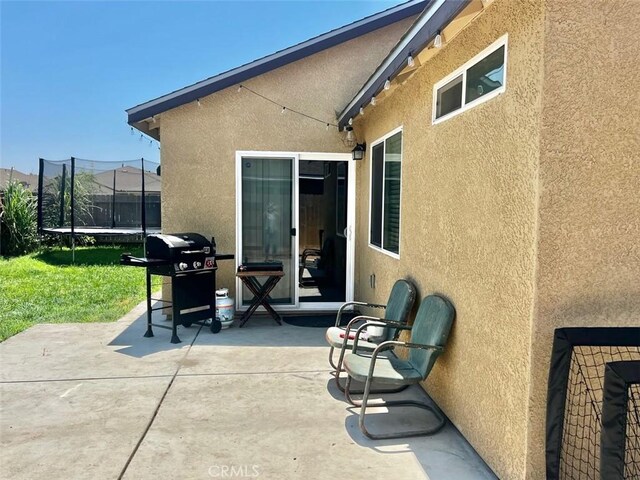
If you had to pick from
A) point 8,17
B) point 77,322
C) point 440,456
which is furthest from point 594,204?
point 8,17

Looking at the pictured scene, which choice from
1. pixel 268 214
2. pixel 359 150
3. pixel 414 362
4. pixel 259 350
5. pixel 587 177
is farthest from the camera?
pixel 268 214

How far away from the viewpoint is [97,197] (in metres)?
14.6

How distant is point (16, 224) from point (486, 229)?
15.2 m

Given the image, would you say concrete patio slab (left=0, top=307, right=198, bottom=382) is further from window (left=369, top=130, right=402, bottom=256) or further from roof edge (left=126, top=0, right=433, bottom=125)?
roof edge (left=126, top=0, right=433, bottom=125)

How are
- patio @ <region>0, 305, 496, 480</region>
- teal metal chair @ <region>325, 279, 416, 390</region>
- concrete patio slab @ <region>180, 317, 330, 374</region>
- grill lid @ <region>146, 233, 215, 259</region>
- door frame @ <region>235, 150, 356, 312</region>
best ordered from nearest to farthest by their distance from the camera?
1. patio @ <region>0, 305, 496, 480</region>
2. teal metal chair @ <region>325, 279, 416, 390</region>
3. concrete patio slab @ <region>180, 317, 330, 374</region>
4. grill lid @ <region>146, 233, 215, 259</region>
5. door frame @ <region>235, 150, 356, 312</region>

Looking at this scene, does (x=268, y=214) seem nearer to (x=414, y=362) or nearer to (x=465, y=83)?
(x=414, y=362)

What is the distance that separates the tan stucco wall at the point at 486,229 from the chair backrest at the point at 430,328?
0.08m

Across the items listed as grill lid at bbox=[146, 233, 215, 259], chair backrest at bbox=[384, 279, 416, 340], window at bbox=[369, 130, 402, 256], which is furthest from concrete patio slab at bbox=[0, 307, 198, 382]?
window at bbox=[369, 130, 402, 256]

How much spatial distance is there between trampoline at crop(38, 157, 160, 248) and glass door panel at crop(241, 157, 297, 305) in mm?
8435

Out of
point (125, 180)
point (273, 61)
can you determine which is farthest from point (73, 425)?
point (125, 180)

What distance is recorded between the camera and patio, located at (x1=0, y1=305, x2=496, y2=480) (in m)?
2.72

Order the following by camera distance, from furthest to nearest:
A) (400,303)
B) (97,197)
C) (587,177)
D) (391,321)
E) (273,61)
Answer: (97,197) < (273,61) < (400,303) < (391,321) < (587,177)

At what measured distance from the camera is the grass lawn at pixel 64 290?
654 cm

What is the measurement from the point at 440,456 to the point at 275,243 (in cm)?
443
